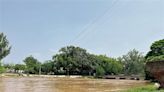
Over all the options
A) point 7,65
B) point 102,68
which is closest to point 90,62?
point 102,68

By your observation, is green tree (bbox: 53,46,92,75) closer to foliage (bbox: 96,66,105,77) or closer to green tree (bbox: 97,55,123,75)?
foliage (bbox: 96,66,105,77)

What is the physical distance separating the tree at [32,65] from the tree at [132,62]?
23.5 meters

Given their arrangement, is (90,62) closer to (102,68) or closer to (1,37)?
Answer: (102,68)

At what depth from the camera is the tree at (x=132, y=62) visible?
9103 centimetres

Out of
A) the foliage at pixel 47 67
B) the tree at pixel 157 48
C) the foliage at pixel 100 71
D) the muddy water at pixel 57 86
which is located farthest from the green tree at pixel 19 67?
the muddy water at pixel 57 86

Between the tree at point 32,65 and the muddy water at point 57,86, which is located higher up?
the tree at point 32,65

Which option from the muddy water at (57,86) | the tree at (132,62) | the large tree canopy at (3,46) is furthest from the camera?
the tree at (132,62)

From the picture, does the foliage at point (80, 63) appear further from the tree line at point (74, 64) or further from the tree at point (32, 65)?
the tree at point (32, 65)

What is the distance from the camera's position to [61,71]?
79.4m

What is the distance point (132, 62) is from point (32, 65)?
87.6 ft

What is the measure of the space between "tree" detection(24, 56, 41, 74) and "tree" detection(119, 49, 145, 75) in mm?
23464

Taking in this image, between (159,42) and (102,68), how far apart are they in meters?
30.6

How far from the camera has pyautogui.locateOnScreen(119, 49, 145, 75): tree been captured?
9103 centimetres

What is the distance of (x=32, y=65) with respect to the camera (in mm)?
89312
